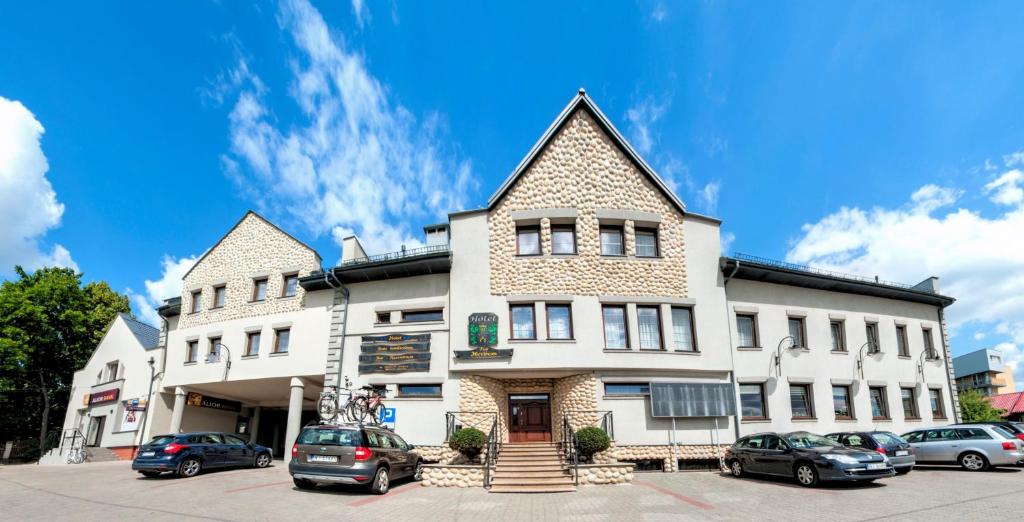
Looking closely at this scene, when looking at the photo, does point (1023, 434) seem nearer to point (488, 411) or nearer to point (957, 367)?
point (488, 411)

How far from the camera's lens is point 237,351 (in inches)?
851

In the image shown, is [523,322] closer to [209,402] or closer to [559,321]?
[559,321]

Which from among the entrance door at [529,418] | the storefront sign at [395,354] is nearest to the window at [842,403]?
the entrance door at [529,418]

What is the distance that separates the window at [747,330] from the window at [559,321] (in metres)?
6.44

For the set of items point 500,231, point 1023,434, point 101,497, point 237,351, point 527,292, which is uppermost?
point 500,231

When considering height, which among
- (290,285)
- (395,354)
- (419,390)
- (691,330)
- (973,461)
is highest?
(290,285)

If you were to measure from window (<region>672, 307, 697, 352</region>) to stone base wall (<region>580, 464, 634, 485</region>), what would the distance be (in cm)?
533

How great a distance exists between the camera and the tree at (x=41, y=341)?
30.3 metres

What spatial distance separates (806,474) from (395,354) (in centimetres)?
1249

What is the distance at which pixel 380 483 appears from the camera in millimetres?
12047

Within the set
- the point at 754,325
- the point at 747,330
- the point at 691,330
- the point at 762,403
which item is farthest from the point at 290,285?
the point at 762,403

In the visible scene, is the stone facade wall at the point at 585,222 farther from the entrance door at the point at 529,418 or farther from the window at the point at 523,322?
the entrance door at the point at 529,418

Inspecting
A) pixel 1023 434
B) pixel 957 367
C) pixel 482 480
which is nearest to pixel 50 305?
pixel 482 480

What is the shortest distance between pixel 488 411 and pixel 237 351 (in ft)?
38.7
